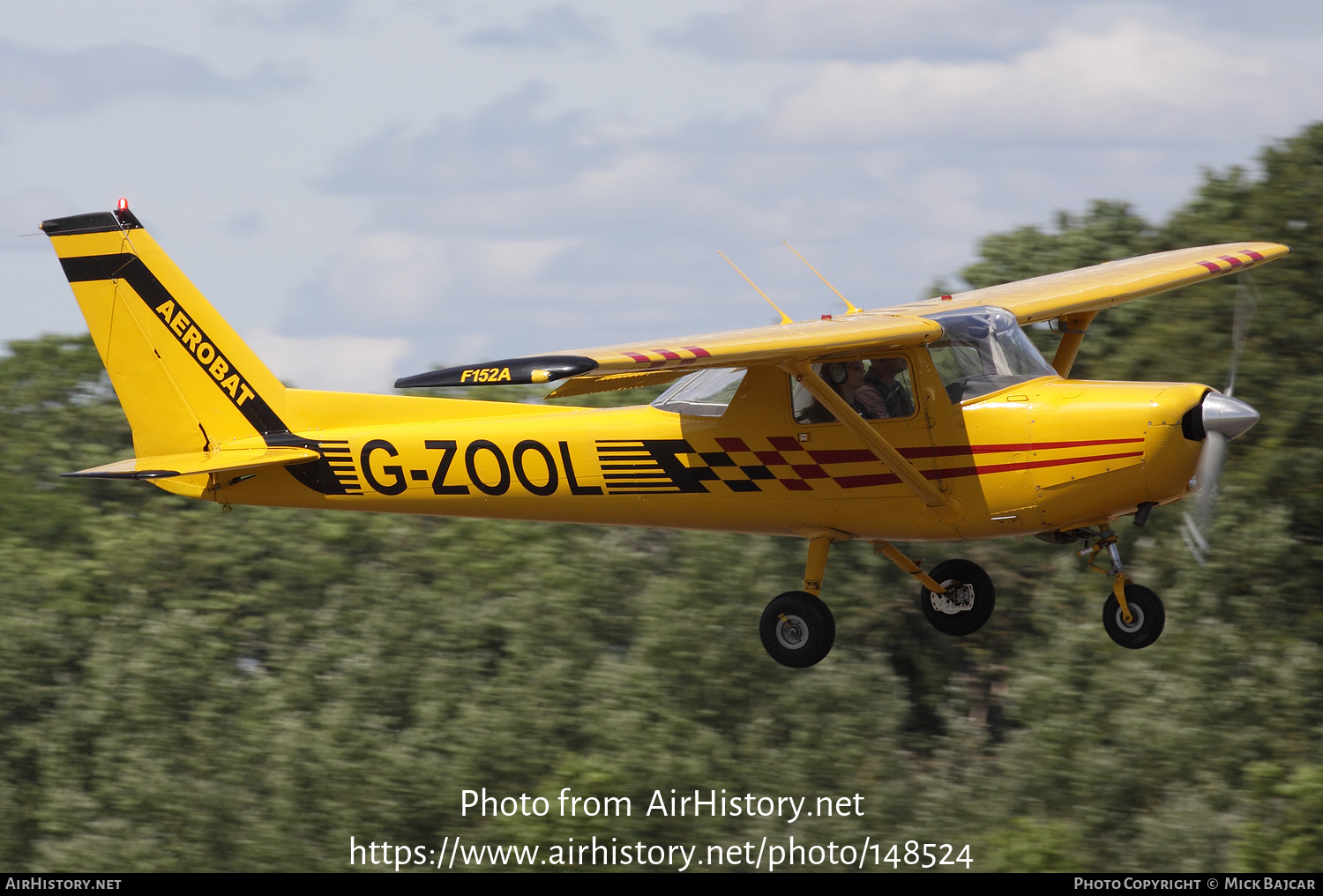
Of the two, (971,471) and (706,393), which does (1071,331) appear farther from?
(706,393)

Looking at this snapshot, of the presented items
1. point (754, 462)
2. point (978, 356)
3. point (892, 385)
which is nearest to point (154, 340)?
point (754, 462)

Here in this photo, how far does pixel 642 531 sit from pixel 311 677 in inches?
272

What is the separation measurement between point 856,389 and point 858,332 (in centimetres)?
71

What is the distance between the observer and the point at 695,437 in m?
11.7

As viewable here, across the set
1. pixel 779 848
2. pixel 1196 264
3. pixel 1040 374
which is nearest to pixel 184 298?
pixel 1040 374

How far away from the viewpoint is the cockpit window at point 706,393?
11.6m

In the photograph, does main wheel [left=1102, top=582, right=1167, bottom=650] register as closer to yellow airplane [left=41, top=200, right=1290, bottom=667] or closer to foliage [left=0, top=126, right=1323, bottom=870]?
yellow airplane [left=41, top=200, right=1290, bottom=667]

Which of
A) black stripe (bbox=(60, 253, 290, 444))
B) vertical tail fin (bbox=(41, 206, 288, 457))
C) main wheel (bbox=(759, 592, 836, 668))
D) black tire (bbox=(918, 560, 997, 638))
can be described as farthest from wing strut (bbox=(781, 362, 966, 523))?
black stripe (bbox=(60, 253, 290, 444))

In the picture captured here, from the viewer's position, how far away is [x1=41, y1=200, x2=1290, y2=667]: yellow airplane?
1047cm

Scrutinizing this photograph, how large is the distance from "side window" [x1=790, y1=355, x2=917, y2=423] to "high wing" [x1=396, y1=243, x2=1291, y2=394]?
0.54 feet

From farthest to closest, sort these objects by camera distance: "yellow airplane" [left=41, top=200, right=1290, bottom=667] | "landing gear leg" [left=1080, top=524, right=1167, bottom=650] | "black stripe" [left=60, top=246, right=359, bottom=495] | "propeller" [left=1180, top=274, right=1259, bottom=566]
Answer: "black stripe" [left=60, top=246, right=359, bottom=495], "landing gear leg" [left=1080, top=524, right=1167, bottom=650], "yellow airplane" [left=41, top=200, right=1290, bottom=667], "propeller" [left=1180, top=274, right=1259, bottom=566]

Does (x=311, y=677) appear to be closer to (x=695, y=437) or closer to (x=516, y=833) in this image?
(x=516, y=833)

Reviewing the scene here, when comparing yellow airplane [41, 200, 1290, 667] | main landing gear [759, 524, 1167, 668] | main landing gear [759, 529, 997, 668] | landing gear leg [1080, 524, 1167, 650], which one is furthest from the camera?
main landing gear [759, 529, 997, 668]

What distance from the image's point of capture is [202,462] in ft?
43.4
